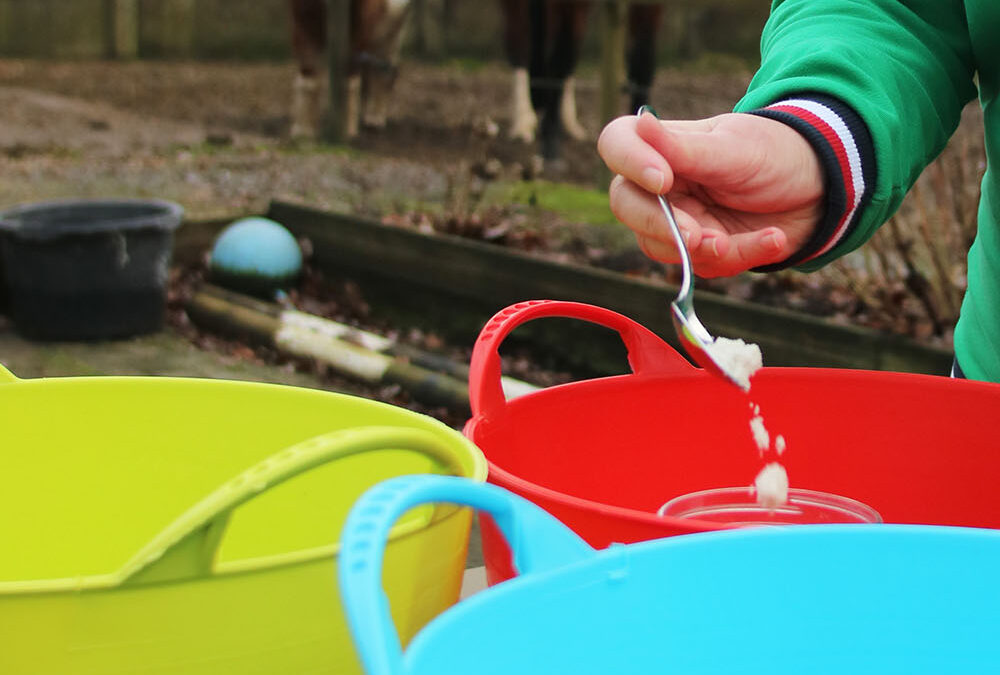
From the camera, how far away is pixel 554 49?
5.37m

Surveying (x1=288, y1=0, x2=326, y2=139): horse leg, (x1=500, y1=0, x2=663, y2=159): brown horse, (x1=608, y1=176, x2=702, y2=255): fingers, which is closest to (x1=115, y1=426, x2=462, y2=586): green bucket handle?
(x1=608, y1=176, x2=702, y2=255): fingers

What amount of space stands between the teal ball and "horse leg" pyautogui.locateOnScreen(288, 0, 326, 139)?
2235 mm

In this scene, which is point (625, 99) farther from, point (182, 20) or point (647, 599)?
point (647, 599)

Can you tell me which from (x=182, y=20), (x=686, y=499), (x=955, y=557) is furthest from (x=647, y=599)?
(x=182, y=20)

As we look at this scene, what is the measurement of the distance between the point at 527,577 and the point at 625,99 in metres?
6.60

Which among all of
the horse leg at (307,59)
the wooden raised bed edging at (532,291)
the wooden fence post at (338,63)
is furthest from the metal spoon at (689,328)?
the horse leg at (307,59)

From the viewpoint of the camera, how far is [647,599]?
0.59m

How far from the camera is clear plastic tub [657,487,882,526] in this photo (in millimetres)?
1053

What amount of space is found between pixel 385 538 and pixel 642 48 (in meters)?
4.79

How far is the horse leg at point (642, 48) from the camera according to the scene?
505 centimetres

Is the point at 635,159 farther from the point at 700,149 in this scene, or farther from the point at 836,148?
the point at 836,148

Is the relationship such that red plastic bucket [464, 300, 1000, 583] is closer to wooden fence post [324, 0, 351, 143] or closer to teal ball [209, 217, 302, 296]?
teal ball [209, 217, 302, 296]

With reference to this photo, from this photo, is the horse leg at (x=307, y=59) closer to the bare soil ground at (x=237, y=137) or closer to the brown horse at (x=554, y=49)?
the bare soil ground at (x=237, y=137)

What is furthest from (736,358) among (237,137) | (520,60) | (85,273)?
(237,137)
